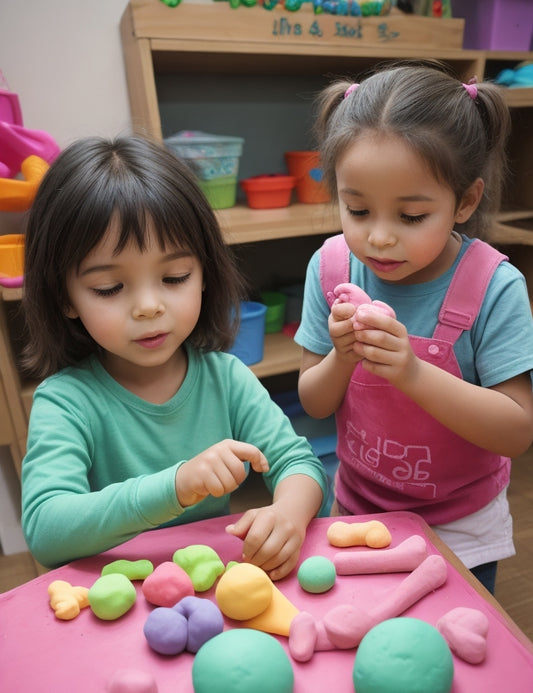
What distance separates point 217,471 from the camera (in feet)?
1.77

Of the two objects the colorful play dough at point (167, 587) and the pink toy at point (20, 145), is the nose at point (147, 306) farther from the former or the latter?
the pink toy at point (20, 145)

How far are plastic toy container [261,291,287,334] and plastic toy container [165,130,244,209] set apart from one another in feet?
1.19

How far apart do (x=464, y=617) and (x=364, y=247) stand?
40cm

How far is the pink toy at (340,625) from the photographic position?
451mm

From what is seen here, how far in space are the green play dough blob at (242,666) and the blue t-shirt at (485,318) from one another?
45 cm

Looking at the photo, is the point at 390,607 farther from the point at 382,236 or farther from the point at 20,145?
the point at 20,145

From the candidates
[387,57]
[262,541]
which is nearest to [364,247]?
[262,541]

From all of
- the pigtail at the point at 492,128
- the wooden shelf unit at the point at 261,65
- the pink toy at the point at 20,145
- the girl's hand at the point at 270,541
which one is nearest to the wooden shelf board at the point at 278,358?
the wooden shelf unit at the point at 261,65

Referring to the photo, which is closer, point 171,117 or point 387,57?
point 387,57

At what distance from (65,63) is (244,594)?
142cm

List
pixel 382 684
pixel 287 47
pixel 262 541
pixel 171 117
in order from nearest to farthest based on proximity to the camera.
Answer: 1. pixel 382 684
2. pixel 262 541
3. pixel 287 47
4. pixel 171 117

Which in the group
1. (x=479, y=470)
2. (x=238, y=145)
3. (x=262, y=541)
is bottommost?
(x=479, y=470)

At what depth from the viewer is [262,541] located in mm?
552

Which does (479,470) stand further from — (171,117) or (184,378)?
(171,117)
